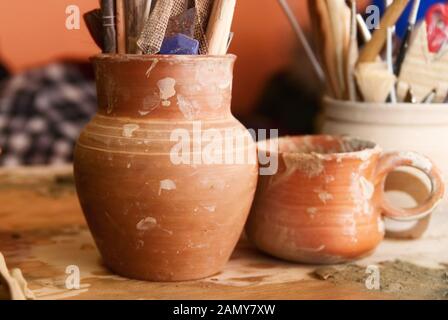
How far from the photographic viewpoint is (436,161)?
634 millimetres

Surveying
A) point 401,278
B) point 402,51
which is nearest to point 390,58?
point 402,51

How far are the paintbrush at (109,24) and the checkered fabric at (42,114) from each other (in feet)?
3.13

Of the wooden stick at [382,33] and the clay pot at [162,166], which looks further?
the wooden stick at [382,33]

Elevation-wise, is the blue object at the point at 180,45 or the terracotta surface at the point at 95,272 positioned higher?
the blue object at the point at 180,45

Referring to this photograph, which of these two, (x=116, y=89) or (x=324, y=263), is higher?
(x=116, y=89)

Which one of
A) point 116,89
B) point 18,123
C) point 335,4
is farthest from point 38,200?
point 18,123

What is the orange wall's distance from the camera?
1643 millimetres

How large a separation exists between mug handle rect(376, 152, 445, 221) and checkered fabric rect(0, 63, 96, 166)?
993 mm

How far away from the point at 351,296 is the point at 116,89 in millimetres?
246

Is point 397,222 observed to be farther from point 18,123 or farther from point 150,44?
point 18,123

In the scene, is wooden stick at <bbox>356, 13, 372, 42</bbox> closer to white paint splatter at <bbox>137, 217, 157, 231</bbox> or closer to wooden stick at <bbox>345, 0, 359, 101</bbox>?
wooden stick at <bbox>345, 0, 359, 101</bbox>

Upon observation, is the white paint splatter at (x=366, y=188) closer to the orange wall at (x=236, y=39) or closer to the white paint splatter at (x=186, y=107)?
the white paint splatter at (x=186, y=107)

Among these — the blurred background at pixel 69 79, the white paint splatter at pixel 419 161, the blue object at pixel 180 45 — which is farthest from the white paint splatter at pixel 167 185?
the blurred background at pixel 69 79

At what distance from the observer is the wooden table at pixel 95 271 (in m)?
0.48
